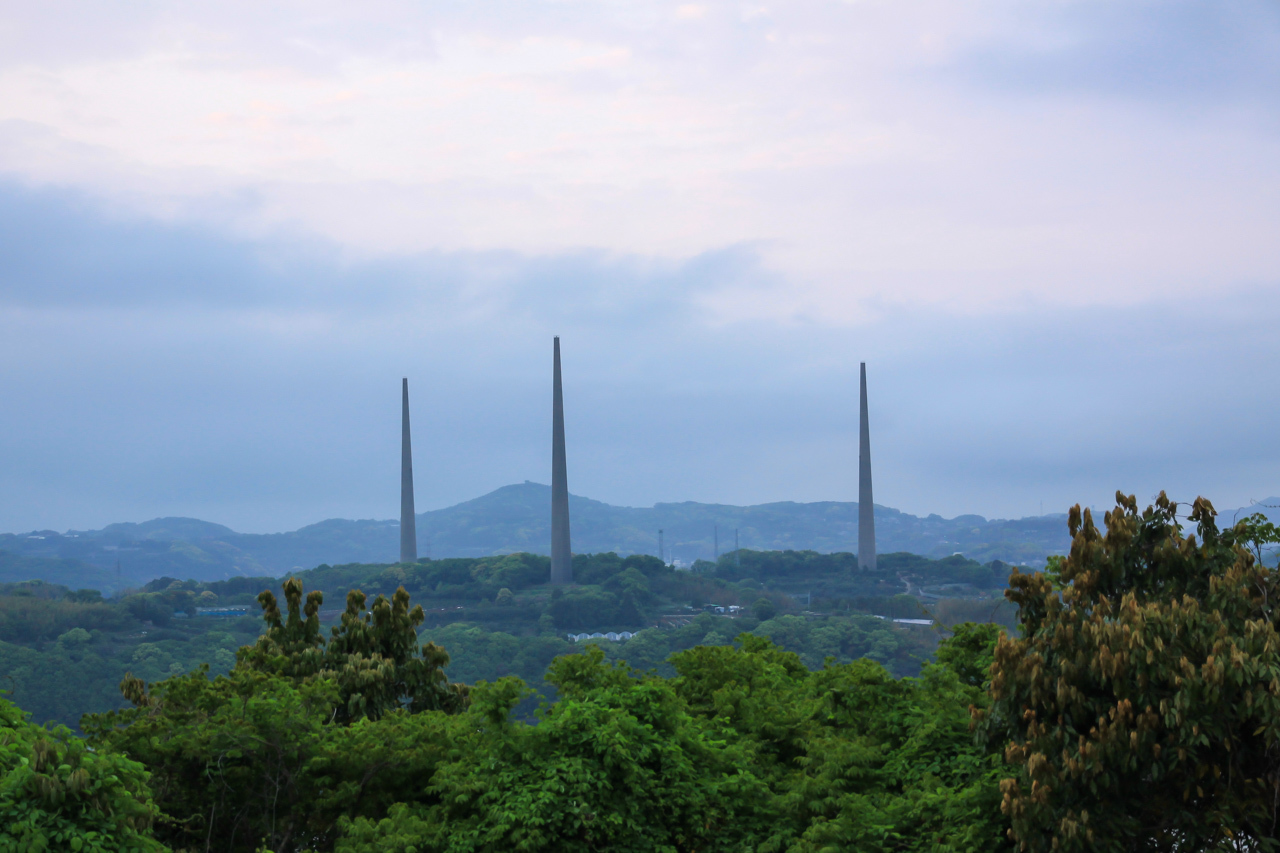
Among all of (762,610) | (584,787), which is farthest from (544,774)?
(762,610)

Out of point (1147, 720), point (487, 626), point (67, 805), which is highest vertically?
point (1147, 720)

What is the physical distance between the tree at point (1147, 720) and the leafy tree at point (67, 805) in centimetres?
1009

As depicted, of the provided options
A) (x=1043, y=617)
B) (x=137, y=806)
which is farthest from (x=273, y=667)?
(x=1043, y=617)

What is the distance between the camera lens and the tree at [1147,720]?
12797 mm

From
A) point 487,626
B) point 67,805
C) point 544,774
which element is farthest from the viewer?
point 487,626

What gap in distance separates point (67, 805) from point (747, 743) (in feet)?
41.8

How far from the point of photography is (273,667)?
79.0 feet

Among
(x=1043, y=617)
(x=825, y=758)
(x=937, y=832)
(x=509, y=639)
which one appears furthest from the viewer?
(x=509, y=639)

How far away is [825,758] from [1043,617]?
5991mm

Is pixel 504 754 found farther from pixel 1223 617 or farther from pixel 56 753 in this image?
pixel 1223 617

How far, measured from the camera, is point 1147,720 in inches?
507

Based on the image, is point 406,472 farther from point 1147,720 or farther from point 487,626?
point 1147,720

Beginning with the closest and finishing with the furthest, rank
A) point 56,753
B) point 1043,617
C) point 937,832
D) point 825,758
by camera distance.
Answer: point 56,753
point 1043,617
point 937,832
point 825,758

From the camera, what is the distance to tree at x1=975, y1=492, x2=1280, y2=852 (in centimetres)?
1280
